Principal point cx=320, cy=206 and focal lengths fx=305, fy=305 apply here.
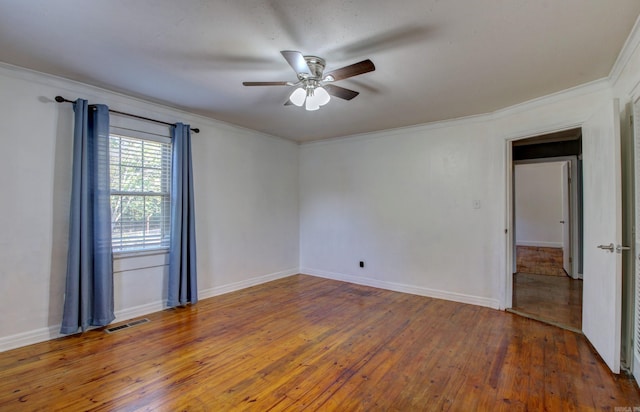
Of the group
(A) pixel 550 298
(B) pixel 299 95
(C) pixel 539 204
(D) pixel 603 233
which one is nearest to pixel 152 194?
(B) pixel 299 95

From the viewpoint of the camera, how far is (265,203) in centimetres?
502

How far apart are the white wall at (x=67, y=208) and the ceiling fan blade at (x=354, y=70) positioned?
250 cm

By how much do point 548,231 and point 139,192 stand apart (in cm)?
1029

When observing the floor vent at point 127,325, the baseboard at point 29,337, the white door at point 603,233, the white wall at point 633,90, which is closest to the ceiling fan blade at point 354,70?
the white wall at point 633,90

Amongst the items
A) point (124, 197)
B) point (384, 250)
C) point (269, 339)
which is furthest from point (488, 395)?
point (124, 197)

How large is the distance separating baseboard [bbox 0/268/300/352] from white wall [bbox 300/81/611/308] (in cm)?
107

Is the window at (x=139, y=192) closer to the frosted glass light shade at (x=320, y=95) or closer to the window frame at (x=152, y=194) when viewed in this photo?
the window frame at (x=152, y=194)

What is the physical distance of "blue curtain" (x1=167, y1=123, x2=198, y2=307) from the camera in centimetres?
366

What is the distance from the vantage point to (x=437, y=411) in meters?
1.87

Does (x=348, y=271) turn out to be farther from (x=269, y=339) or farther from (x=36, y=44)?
(x=36, y=44)

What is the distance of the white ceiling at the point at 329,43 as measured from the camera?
1816 mm

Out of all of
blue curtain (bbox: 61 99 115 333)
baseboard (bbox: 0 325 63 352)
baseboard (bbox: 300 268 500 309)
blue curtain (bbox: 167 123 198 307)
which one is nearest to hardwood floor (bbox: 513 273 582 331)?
baseboard (bbox: 300 268 500 309)

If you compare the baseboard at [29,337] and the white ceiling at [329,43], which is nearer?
the white ceiling at [329,43]

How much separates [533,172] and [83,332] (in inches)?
427
